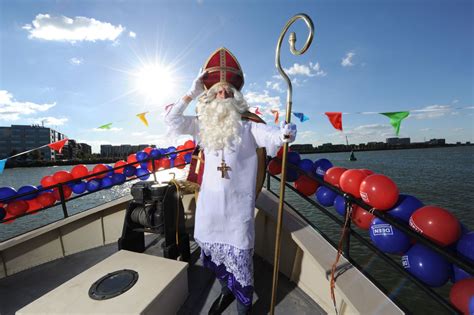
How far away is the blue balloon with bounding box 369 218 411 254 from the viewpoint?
6.09ft

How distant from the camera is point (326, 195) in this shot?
2.70 meters

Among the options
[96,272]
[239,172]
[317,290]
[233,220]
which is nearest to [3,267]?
[96,272]

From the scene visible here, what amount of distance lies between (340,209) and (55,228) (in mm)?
3715

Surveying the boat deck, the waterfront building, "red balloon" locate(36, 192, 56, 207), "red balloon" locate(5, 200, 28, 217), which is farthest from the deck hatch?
the waterfront building

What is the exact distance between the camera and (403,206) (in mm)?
1998

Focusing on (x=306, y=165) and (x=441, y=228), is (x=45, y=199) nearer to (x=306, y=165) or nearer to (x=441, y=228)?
(x=306, y=165)

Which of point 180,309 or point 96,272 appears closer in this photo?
point 96,272

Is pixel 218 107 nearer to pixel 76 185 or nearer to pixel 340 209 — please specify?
pixel 340 209

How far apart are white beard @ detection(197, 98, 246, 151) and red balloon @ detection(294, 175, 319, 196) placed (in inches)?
51.1

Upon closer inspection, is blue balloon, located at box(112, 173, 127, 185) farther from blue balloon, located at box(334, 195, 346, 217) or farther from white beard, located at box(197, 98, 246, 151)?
blue balloon, located at box(334, 195, 346, 217)

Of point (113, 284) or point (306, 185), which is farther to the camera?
point (306, 185)

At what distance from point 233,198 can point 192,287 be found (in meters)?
1.24

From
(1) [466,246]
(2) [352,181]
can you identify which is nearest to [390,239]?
(1) [466,246]

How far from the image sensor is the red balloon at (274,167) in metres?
2.84
